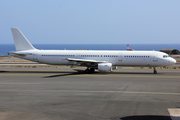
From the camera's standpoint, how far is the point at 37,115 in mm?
10945

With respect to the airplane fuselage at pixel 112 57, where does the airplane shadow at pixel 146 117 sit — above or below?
below

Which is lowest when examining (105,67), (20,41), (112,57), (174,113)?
(174,113)

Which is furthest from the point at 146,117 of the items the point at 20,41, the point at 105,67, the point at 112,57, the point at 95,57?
the point at 20,41

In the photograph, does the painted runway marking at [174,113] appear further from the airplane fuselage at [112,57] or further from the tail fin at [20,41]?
the tail fin at [20,41]

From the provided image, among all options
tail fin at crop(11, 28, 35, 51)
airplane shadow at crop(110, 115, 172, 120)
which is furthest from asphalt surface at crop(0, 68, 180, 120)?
tail fin at crop(11, 28, 35, 51)

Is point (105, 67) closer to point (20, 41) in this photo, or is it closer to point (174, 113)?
point (20, 41)

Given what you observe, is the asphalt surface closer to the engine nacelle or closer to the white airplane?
the engine nacelle

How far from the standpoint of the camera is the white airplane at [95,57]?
2918cm

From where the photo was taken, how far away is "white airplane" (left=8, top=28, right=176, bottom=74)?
2918cm

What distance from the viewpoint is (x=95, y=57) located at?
1200 inches

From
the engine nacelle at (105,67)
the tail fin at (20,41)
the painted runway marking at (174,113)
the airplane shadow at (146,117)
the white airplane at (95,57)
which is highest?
the tail fin at (20,41)

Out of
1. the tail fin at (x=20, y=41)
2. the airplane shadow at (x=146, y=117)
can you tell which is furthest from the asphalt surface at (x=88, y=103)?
the tail fin at (x=20, y=41)

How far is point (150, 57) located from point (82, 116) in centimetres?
2069

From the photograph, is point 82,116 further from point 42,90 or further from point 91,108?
point 42,90
